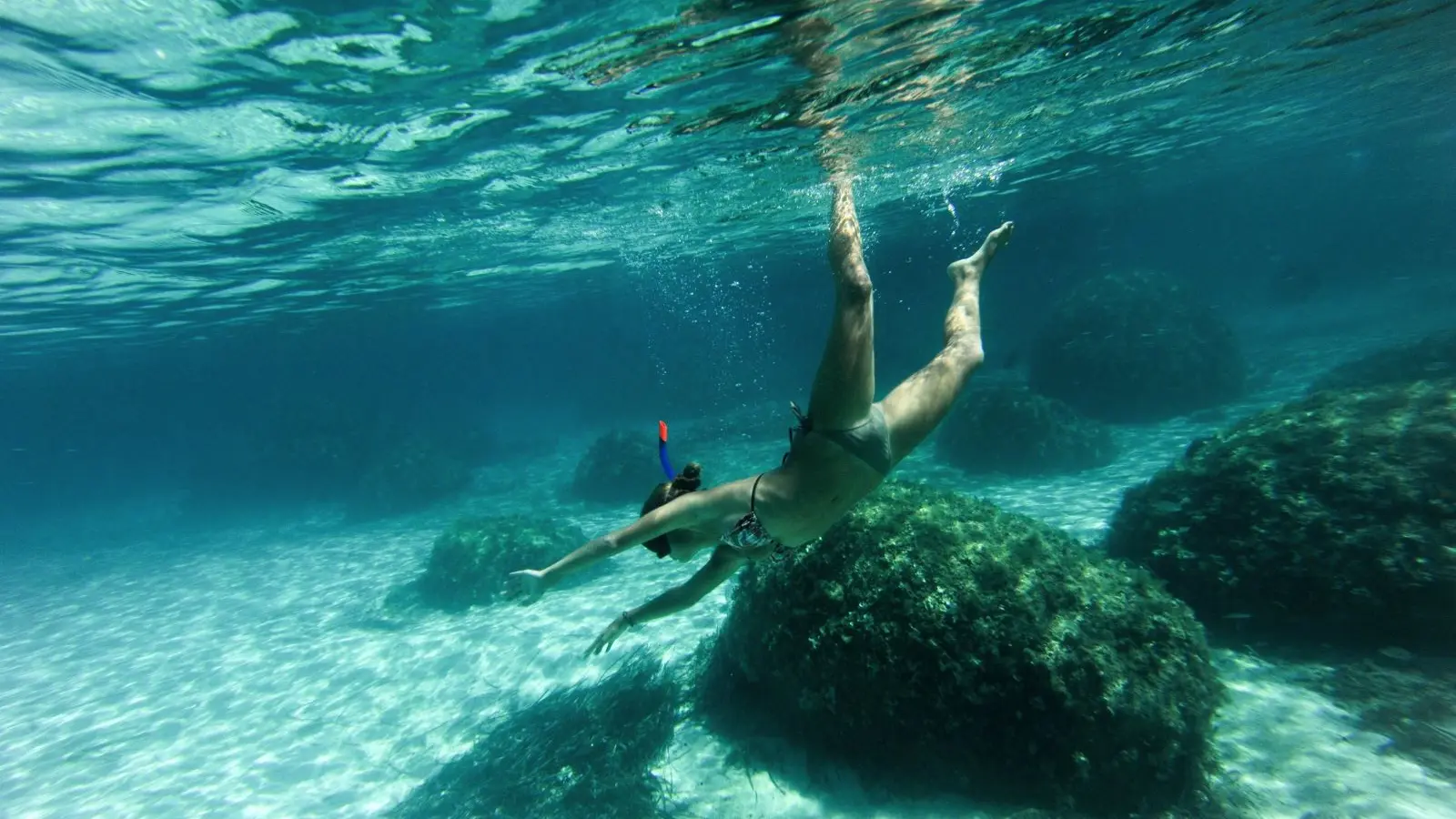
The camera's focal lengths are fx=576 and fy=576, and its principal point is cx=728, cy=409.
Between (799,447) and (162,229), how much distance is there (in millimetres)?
18633

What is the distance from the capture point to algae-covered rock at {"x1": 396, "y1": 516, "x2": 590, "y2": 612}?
13305mm

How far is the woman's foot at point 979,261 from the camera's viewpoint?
526 cm

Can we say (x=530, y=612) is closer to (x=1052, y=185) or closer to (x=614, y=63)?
(x=614, y=63)

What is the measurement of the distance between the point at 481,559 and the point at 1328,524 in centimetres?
1469

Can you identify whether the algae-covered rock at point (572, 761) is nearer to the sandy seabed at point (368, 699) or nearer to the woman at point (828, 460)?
the sandy seabed at point (368, 699)

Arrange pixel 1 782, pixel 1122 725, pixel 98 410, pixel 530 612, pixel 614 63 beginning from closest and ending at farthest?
pixel 1122 725 → pixel 1 782 → pixel 614 63 → pixel 530 612 → pixel 98 410

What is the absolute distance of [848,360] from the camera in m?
3.39

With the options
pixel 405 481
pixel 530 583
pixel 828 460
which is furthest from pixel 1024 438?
pixel 405 481

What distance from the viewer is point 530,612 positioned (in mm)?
11594

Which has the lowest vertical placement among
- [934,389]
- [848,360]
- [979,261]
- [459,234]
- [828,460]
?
[828,460]

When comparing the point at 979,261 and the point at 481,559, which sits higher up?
the point at 979,261

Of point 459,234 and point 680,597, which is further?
point 459,234

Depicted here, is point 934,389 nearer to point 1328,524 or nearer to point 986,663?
point 986,663

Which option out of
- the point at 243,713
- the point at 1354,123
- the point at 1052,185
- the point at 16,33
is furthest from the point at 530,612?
the point at 1354,123
